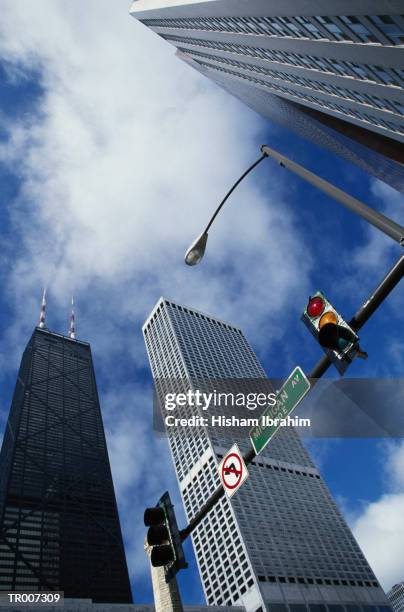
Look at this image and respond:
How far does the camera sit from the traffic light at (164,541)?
821cm

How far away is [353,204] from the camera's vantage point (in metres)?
7.22

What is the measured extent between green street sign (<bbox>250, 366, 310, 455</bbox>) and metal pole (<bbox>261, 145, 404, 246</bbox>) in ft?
8.74

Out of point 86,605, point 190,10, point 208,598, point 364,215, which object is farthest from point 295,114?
point 208,598

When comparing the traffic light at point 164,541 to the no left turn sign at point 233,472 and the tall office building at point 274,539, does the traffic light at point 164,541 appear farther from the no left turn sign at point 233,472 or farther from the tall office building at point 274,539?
the tall office building at point 274,539

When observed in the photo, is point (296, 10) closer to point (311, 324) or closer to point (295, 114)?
point (311, 324)

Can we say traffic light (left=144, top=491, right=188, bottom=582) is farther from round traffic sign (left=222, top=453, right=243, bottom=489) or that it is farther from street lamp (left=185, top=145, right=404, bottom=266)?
street lamp (left=185, top=145, right=404, bottom=266)

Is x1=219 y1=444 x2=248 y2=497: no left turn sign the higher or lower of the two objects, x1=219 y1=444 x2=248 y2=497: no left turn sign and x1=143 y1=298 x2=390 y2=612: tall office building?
the lower

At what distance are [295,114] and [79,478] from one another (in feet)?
507

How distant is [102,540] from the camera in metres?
166

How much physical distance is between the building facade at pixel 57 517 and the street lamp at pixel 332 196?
509 feet

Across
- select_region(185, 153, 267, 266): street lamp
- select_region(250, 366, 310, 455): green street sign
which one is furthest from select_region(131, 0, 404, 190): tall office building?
select_region(250, 366, 310, 455): green street sign

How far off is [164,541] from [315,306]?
4988 millimetres

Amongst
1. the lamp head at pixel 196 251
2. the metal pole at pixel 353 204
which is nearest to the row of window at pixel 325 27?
the lamp head at pixel 196 251

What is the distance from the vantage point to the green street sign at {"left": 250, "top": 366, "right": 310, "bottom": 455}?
26.0ft
